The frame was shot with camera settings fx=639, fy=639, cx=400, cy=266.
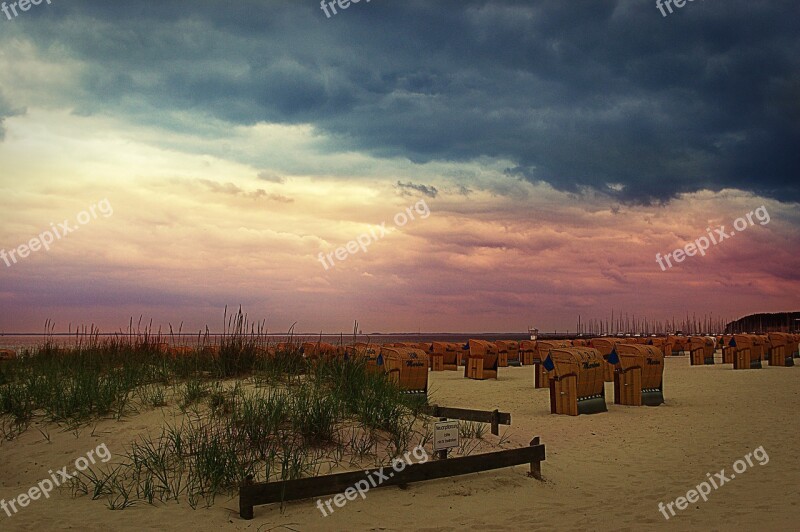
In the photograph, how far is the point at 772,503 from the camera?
8.55 m

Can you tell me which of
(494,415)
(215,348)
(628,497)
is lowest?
(628,497)

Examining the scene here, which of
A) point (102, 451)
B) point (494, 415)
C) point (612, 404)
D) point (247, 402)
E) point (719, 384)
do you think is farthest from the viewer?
point (719, 384)

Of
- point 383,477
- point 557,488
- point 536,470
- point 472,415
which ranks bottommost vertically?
point 557,488

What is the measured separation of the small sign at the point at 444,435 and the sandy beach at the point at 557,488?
1.95ft

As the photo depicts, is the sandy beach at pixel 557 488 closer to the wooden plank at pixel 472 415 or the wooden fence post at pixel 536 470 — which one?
the wooden fence post at pixel 536 470

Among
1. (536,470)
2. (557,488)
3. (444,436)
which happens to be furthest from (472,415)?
(444,436)

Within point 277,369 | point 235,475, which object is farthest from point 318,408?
point 277,369

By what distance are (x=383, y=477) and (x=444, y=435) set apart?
3.65ft

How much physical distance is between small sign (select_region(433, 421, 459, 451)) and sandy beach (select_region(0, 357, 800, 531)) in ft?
1.95

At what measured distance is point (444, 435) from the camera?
353 inches

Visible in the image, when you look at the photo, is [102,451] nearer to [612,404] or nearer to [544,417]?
[544,417]

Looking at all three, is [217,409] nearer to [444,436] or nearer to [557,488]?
[444,436]

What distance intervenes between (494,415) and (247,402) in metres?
4.34

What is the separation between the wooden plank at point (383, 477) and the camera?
24.8ft
